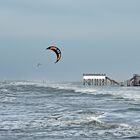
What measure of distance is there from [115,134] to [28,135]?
4122 mm

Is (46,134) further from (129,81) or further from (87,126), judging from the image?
(129,81)

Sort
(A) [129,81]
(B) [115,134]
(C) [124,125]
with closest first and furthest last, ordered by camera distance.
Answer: (B) [115,134] → (C) [124,125] → (A) [129,81]

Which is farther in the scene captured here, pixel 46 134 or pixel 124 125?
pixel 124 125

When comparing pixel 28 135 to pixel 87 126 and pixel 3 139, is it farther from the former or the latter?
pixel 87 126

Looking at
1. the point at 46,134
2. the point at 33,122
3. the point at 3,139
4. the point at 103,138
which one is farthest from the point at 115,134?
the point at 33,122

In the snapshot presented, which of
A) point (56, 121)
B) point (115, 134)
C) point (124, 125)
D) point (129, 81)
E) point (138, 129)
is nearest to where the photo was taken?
point (115, 134)

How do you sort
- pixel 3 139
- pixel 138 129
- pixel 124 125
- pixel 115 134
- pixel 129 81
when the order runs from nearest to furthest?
pixel 3 139 < pixel 115 134 < pixel 138 129 < pixel 124 125 < pixel 129 81

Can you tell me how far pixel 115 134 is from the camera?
2688cm

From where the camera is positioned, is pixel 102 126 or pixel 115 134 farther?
pixel 102 126

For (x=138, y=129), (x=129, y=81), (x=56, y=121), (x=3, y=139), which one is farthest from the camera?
(x=129, y=81)

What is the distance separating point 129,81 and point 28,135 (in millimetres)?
172617

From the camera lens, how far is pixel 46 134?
27.1 meters

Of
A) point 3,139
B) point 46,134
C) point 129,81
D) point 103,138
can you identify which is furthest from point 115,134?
point 129,81

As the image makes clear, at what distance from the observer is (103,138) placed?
25.5m
